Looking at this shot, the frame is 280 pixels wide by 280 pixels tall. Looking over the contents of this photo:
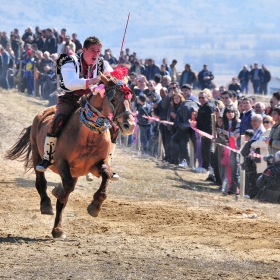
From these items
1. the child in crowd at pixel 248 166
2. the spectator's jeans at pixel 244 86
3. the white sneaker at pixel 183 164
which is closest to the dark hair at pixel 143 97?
the white sneaker at pixel 183 164

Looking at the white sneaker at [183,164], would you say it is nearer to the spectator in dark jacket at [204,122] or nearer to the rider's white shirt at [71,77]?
the spectator in dark jacket at [204,122]

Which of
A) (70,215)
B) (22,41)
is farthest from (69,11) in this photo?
(70,215)

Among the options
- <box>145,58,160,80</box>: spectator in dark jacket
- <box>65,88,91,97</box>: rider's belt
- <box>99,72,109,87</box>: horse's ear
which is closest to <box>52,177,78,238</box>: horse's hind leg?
<box>65,88,91,97</box>: rider's belt

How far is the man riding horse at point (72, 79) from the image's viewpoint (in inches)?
368

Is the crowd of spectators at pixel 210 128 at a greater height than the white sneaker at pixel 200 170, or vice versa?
the crowd of spectators at pixel 210 128

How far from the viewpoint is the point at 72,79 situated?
9.27 meters

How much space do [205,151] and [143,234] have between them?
6.42m

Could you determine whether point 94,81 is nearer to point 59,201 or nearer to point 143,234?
point 59,201

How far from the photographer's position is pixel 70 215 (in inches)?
432

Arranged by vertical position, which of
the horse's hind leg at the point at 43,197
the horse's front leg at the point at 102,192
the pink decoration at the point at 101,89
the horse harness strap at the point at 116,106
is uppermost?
the pink decoration at the point at 101,89

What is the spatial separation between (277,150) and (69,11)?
122120 mm

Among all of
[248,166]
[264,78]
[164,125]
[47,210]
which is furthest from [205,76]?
[47,210]

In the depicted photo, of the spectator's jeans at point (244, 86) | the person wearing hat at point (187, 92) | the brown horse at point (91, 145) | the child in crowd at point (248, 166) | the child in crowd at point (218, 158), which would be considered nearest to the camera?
the brown horse at point (91, 145)

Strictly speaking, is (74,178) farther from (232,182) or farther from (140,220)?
(232,182)
